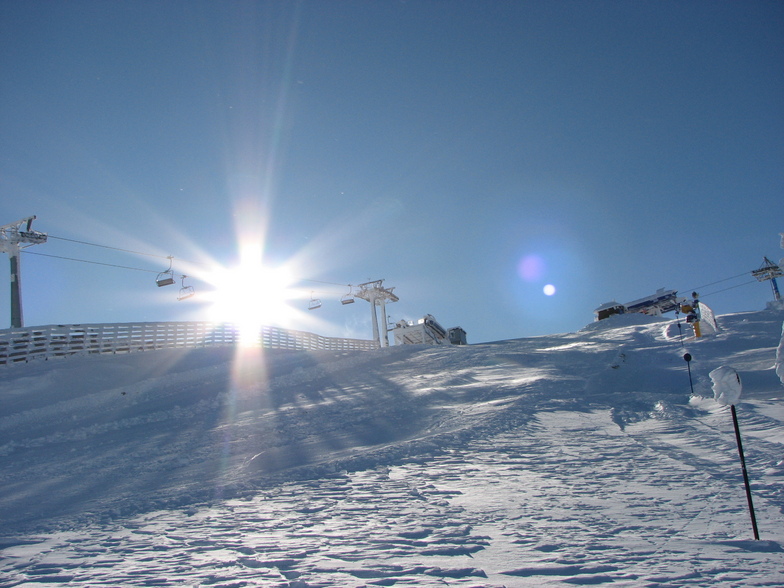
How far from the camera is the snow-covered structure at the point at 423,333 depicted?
152 ft

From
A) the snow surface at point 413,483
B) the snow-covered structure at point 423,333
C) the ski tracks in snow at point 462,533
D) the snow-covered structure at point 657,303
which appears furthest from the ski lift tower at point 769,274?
the ski tracks in snow at point 462,533

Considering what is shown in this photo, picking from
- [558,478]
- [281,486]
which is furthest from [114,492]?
[558,478]

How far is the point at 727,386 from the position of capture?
4613 mm

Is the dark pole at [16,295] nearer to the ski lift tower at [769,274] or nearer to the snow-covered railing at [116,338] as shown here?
the snow-covered railing at [116,338]

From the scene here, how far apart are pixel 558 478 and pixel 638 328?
60.1 feet

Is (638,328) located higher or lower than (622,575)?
higher

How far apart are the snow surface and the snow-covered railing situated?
8.37m

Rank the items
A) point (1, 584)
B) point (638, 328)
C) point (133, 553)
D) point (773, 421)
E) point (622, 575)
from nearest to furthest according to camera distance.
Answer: point (622, 575) → point (1, 584) → point (133, 553) → point (773, 421) → point (638, 328)

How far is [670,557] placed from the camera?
148 inches

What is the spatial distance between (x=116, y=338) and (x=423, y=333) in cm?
2837

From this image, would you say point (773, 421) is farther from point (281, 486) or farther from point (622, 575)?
point (281, 486)

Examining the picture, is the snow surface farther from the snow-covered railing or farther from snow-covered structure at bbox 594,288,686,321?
snow-covered structure at bbox 594,288,686,321

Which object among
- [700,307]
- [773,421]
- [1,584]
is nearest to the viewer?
[1,584]

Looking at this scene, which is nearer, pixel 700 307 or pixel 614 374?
pixel 614 374
